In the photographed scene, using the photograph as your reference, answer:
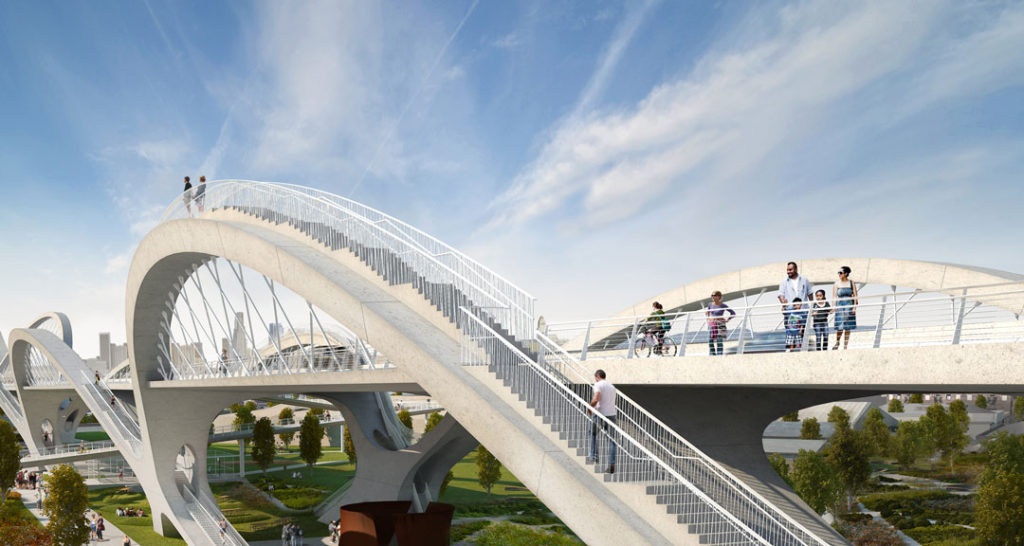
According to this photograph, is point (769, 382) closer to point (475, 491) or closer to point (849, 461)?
point (849, 461)

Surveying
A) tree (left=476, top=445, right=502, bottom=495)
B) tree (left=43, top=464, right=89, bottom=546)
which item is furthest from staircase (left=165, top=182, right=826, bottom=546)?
tree (left=476, top=445, right=502, bottom=495)

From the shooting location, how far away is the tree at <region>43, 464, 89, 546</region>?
2964 centimetres

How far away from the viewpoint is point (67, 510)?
30125 millimetres

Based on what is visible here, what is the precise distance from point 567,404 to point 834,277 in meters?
23.0

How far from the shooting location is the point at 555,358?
14.2 meters

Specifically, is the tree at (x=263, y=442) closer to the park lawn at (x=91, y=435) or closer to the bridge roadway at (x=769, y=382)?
the park lawn at (x=91, y=435)

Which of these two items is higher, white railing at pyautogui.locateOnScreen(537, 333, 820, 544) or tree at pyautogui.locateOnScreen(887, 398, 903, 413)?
white railing at pyautogui.locateOnScreen(537, 333, 820, 544)

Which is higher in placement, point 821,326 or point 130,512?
point 821,326

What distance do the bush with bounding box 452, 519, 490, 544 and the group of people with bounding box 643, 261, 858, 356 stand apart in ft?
84.4

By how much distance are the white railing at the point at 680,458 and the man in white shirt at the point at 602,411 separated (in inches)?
33.2

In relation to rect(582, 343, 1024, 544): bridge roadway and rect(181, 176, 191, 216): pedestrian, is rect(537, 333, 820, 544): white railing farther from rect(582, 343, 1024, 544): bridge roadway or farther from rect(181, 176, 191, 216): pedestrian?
rect(181, 176, 191, 216): pedestrian

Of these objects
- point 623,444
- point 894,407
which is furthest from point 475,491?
point 894,407

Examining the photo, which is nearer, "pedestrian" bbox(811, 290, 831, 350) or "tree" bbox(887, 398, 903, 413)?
"pedestrian" bbox(811, 290, 831, 350)

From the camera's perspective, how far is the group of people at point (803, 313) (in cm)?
1126
